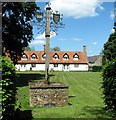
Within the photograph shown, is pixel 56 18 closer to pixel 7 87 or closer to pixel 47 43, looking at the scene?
pixel 47 43

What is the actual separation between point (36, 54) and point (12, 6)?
33.2 m

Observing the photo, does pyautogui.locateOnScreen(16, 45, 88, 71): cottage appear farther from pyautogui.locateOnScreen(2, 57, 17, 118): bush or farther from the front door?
pyautogui.locateOnScreen(2, 57, 17, 118): bush

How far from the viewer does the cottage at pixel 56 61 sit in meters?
51.8

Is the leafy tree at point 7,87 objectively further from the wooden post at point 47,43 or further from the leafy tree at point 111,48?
the leafy tree at point 111,48

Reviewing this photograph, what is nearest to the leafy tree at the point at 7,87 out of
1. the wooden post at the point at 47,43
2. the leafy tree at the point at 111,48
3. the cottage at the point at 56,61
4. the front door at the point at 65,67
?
the wooden post at the point at 47,43

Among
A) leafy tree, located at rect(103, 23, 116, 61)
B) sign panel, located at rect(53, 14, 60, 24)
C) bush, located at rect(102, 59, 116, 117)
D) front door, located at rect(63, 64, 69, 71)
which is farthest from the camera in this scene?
front door, located at rect(63, 64, 69, 71)

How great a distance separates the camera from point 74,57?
178ft

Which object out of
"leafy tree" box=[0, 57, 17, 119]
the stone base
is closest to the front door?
the stone base

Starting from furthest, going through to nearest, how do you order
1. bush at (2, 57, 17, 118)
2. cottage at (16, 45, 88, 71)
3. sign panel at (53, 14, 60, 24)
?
cottage at (16, 45, 88, 71)
sign panel at (53, 14, 60, 24)
bush at (2, 57, 17, 118)

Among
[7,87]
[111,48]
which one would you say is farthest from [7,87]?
[111,48]

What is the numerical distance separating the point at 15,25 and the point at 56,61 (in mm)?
32579

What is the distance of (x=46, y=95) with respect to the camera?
874cm

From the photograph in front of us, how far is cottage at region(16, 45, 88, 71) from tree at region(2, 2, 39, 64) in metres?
28.8

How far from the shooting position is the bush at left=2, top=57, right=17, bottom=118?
4469 mm
